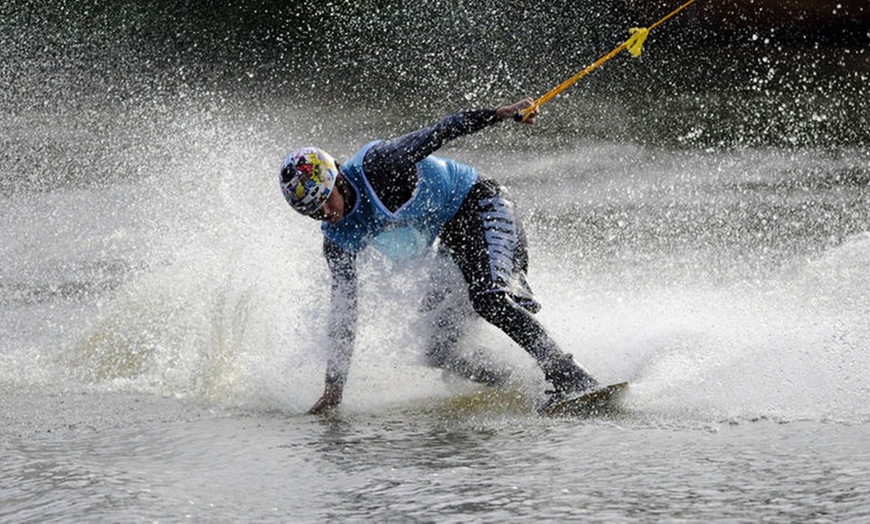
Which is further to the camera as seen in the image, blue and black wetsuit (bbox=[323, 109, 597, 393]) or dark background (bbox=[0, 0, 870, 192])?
dark background (bbox=[0, 0, 870, 192])

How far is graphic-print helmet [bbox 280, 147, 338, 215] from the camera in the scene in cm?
622

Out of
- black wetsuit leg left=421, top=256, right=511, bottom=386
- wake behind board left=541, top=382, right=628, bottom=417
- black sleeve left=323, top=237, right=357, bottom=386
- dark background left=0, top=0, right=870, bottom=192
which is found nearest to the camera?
wake behind board left=541, top=382, right=628, bottom=417

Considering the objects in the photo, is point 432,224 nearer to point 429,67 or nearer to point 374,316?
point 374,316

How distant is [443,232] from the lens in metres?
6.71

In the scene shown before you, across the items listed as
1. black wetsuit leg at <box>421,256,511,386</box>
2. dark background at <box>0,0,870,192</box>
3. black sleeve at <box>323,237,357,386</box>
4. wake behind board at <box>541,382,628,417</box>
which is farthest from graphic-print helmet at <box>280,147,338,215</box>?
dark background at <box>0,0,870,192</box>

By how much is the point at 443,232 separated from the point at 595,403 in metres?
1.20

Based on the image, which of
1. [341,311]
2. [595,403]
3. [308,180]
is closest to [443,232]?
[341,311]

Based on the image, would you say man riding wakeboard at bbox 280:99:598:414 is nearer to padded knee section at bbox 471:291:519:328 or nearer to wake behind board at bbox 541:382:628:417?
padded knee section at bbox 471:291:519:328

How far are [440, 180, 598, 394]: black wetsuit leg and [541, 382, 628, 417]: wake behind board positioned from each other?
13 cm

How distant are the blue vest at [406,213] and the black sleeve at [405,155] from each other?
4 centimetres

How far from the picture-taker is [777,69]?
18406mm

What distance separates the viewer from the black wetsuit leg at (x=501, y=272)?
20.6ft

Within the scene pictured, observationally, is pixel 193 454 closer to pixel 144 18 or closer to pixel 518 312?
pixel 518 312

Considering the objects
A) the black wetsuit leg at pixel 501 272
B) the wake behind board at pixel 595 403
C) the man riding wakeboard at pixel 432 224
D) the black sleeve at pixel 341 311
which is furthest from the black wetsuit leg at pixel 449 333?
the wake behind board at pixel 595 403
